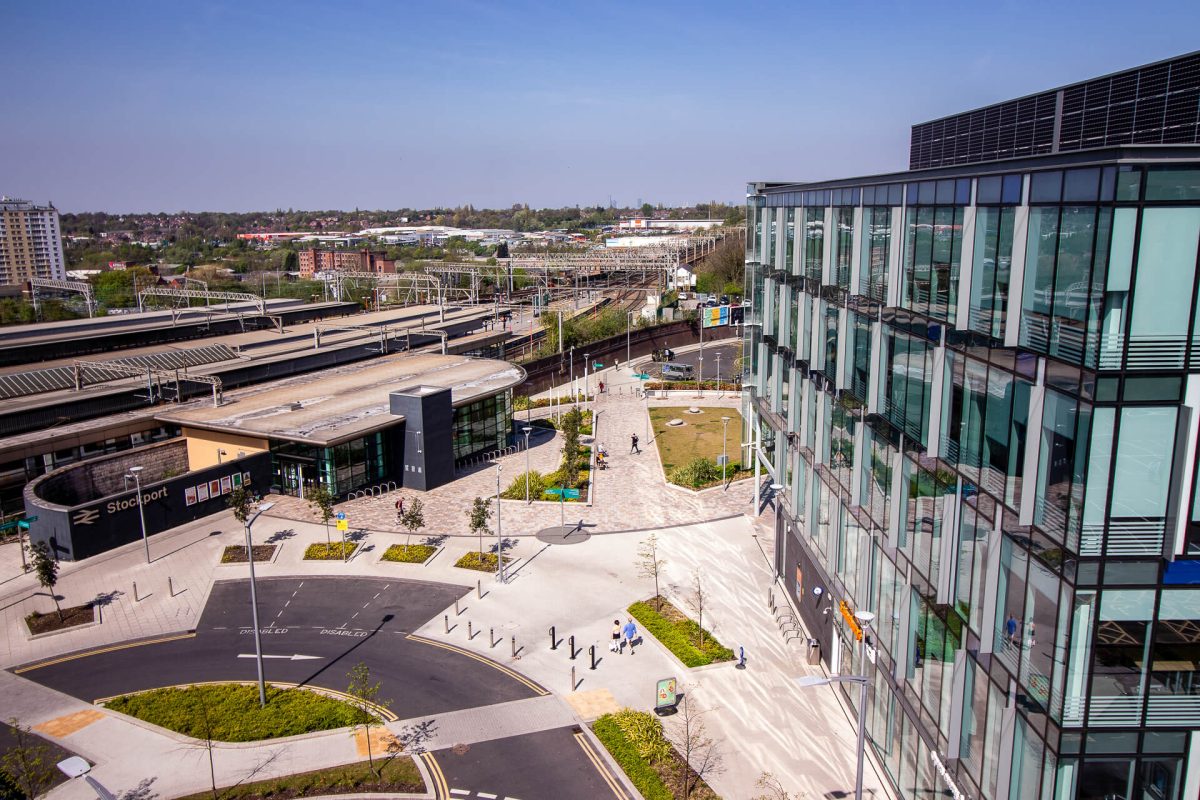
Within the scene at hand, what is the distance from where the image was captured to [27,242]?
15488 centimetres

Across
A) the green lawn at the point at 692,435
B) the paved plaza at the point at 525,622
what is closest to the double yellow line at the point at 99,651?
the paved plaza at the point at 525,622

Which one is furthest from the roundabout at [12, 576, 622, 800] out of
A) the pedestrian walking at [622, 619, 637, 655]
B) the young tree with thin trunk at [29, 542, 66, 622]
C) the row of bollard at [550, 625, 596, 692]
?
the pedestrian walking at [622, 619, 637, 655]

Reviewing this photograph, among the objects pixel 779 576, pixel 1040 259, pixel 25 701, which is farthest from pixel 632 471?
pixel 1040 259

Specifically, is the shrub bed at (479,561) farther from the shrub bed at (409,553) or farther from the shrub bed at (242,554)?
the shrub bed at (242,554)

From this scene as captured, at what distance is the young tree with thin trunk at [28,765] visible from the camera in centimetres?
1689

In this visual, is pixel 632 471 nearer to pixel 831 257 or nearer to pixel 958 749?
pixel 831 257

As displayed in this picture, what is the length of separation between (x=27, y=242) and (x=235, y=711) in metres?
170

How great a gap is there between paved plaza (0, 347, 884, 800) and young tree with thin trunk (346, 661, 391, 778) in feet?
2.10

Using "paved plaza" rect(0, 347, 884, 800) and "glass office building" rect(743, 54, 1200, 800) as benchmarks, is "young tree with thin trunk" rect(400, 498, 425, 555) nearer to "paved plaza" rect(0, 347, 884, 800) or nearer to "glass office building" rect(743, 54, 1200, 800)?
"paved plaza" rect(0, 347, 884, 800)

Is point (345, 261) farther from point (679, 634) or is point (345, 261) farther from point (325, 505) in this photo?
point (679, 634)

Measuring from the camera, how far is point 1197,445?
10453 mm

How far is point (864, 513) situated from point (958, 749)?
262 inches

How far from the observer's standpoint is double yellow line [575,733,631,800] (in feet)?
59.3

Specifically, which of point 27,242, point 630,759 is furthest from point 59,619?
point 27,242
